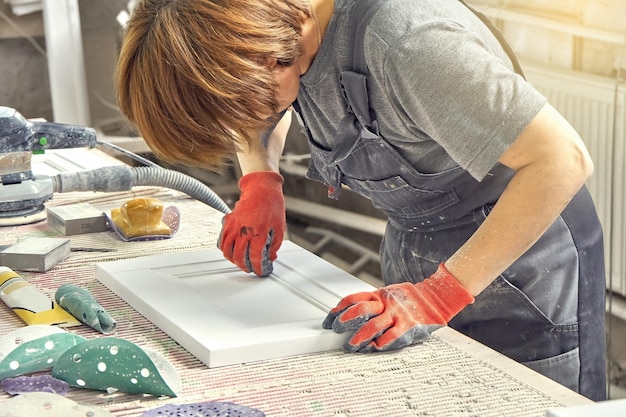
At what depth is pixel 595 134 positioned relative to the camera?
250 centimetres

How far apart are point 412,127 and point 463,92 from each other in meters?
0.17

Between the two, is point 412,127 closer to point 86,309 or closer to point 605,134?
point 86,309

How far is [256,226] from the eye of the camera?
5.46 ft

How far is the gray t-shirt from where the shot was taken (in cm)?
121

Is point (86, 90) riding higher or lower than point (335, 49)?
lower

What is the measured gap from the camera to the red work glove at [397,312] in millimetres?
1245

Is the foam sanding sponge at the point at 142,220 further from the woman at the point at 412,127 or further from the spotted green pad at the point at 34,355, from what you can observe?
the spotted green pad at the point at 34,355

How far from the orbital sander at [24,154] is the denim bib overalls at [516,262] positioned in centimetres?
55

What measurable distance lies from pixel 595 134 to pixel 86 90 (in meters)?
2.03

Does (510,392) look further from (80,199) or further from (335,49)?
(80,199)

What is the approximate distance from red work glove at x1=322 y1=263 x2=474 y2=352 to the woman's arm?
30 mm

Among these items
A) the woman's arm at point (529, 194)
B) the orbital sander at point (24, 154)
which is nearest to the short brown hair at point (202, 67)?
the woman's arm at point (529, 194)

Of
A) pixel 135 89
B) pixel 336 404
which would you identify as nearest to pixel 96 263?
pixel 135 89

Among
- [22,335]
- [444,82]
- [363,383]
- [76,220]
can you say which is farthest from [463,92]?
[76,220]
